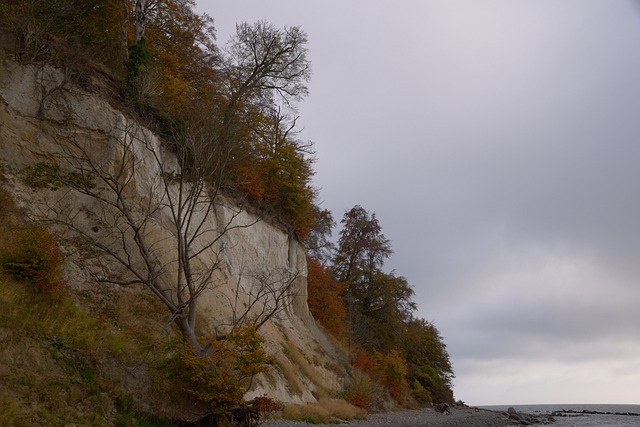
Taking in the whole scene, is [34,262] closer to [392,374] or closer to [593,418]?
[392,374]

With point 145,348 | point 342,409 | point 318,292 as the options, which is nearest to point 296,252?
point 318,292

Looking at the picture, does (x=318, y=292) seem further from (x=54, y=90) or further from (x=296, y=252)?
(x=54, y=90)

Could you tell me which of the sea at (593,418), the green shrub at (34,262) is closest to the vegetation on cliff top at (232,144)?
the green shrub at (34,262)

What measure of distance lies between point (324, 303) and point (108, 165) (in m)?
21.3

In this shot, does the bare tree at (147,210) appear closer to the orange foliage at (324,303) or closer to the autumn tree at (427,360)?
the orange foliage at (324,303)

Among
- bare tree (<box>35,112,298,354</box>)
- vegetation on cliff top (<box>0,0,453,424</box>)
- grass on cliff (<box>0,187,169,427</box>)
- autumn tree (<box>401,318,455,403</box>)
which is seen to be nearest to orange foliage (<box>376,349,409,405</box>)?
vegetation on cliff top (<box>0,0,453,424</box>)

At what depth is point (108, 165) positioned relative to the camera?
15.7m

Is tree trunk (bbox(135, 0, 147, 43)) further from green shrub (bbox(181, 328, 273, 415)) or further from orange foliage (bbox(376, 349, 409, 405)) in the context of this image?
orange foliage (bbox(376, 349, 409, 405))

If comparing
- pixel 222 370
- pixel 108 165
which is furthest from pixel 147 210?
pixel 222 370

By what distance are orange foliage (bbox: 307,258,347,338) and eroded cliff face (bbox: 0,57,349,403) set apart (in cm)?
1126

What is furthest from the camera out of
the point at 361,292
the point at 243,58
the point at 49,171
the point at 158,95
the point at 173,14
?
the point at 361,292

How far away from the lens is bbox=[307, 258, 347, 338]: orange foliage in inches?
1316

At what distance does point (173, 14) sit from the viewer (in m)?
25.1

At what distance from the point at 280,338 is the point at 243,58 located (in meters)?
16.4
